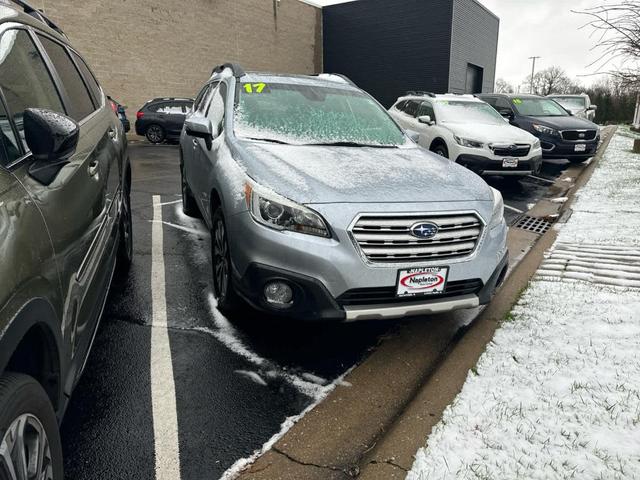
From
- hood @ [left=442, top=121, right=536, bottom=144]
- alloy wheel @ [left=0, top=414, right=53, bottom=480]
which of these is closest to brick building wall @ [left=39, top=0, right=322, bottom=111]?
hood @ [left=442, top=121, right=536, bottom=144]

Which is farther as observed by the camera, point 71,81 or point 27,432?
point 71,81

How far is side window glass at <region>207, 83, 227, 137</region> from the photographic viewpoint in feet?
13.4

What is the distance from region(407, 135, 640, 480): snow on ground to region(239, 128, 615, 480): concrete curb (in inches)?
4.0

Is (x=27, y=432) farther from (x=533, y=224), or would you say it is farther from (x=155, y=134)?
(x=155, y=134)

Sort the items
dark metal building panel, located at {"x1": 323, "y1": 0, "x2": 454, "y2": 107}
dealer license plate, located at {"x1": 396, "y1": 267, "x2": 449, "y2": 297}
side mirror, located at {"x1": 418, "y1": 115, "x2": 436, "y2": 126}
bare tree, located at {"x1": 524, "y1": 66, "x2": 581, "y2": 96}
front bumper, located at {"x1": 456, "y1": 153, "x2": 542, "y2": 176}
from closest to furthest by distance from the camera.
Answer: dealer license plate, located at {"x1": 396, "y1": 267, "x2": 449, "y2": 297} → front bumper, located at {"x1": 456, "y1": 153, "x2": 542, "y2": 176} → side mirror, located at {"x1": 418, "y1": 115, "x2": 436, "y2": 126} → dark metal building panel, located at {"x1": 323, "y1": 0, "x2": 454, "y2": 107} → bare tree, located at {"x1": 524, "y1": 66, "x2": 581, "y2": 96}

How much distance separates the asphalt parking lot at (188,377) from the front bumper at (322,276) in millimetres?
437

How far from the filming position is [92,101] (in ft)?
12.1

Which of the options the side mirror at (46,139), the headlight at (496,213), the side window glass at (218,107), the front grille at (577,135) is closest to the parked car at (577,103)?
the front grille at (577,135)

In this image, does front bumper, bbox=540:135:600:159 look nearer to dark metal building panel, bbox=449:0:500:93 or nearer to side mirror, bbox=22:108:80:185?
side mirror, bbox=22:108:80:185

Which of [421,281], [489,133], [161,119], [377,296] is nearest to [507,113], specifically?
[489,133]

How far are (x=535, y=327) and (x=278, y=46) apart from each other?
78.7ft

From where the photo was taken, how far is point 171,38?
2014cm

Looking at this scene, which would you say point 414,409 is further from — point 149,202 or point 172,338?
point 149,202

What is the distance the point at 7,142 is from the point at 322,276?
1.55 metres
